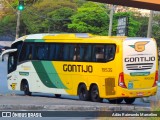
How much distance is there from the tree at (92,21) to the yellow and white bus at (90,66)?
49133 mm

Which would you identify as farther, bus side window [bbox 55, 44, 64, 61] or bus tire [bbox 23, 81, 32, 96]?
bus tire [bbox 23, 81, 32, 96]

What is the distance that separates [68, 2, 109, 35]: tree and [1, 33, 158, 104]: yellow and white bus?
161 ft

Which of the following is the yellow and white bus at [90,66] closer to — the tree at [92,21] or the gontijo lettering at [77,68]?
the gontijo lettering at [77,68]

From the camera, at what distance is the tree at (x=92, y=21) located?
7712cm

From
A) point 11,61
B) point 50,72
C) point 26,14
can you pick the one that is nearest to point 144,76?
point 50,72

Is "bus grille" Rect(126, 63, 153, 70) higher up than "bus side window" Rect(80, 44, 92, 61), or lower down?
lower down

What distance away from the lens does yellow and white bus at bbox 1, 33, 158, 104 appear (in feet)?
75.2

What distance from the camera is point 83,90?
2480 centimetres

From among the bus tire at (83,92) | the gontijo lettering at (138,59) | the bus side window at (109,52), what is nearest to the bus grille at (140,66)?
the gontijo lettering at (138,59)

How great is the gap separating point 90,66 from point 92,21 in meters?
55.5

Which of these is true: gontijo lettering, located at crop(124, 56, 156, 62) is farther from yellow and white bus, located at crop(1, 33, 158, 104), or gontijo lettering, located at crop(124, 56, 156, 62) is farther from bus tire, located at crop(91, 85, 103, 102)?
bus tire, located at crop(91, 85, 103, 102)

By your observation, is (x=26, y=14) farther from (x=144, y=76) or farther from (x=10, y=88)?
(x=144, y=76)

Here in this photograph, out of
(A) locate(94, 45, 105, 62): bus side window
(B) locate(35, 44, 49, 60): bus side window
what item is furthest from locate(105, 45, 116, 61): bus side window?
(B) locate(35, 44, 49, 60): bus side window

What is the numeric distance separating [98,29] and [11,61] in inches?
1944
